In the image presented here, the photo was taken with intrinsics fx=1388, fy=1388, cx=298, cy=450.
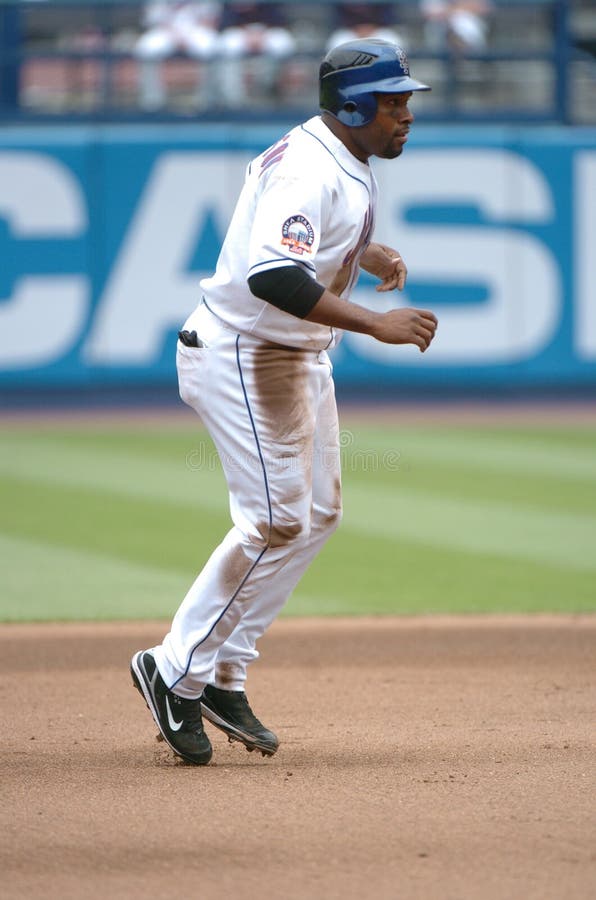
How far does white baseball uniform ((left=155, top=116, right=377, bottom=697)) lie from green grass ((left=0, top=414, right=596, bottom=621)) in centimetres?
231

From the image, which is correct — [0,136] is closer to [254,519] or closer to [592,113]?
[592,113]

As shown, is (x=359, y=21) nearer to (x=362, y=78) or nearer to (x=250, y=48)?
(x=250, y=48)

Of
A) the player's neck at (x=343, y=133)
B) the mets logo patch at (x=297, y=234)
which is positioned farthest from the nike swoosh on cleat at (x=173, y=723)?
the player's neck at (x=343, y=133)

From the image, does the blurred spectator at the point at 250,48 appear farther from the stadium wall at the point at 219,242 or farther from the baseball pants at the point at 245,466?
the baseball pants at the point at 245,466

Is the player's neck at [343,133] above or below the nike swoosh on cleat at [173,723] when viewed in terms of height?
above

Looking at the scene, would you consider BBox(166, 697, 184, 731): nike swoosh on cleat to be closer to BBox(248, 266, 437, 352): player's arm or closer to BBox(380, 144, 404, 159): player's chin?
BBox(248, 266, 437, 352): player's arm

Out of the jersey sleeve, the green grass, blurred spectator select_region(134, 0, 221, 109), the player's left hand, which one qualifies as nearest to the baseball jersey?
the jersey sleeve

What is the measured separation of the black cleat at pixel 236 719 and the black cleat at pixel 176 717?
78mm

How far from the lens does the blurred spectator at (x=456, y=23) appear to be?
14174 mm

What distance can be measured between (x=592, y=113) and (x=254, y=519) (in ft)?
37.0

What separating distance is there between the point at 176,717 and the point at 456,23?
1185 cm

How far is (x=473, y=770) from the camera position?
387 centimetres

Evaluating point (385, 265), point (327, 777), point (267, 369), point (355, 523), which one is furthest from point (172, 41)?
point (327, 777)

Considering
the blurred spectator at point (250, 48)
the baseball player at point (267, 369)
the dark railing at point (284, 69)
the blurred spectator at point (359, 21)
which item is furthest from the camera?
the blurred spectator at point (359, 21)
